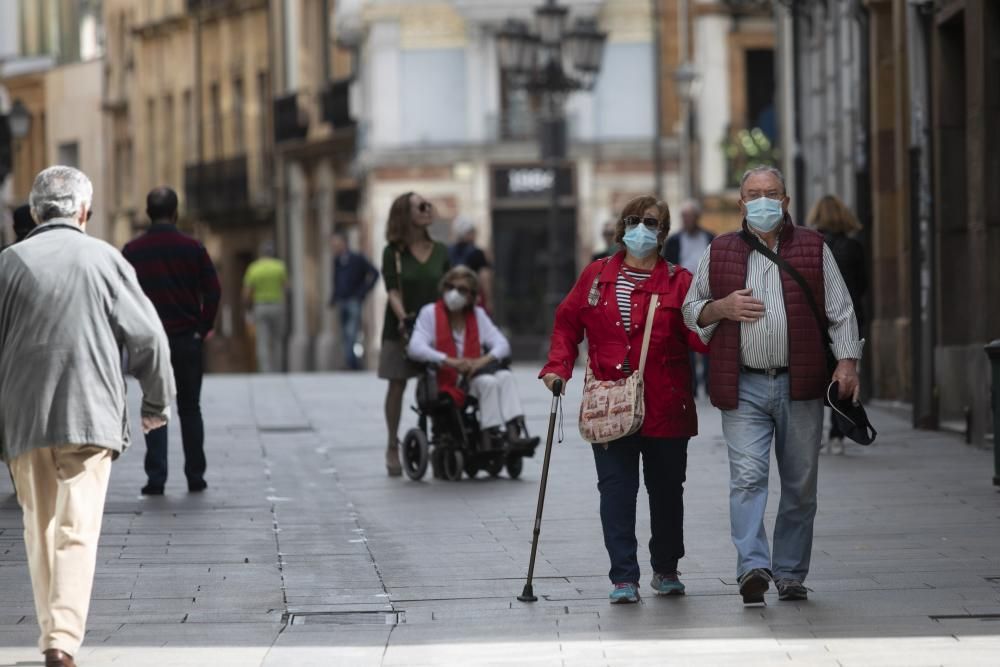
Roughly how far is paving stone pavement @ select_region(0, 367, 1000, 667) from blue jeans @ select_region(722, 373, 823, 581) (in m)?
0.25

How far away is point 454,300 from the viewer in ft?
51.4

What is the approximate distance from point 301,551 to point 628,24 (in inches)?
1333

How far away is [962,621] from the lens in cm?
924

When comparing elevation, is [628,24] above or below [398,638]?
above

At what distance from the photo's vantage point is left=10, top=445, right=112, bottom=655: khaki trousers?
8391mm

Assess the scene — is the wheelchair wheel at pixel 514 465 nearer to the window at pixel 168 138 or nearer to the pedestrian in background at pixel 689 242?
the pedestrian in background at pixel 689 242

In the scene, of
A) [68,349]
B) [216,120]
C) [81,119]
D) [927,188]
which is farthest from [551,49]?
[81,119]

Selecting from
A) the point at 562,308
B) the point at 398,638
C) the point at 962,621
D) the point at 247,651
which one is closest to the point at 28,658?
the point at 247,651

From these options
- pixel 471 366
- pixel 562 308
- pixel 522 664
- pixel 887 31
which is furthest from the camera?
pixel 887 31

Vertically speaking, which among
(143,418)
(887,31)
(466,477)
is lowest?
(466,477)

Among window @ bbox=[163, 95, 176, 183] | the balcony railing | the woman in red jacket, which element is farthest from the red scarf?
window @ bbox=[163, 95, 176, 183]

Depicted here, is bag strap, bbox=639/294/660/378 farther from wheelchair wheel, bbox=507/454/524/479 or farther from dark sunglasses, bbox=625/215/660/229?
wheelchair wheel, bbox=507/454/524/479

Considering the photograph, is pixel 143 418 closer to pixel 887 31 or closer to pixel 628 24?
pixel 887 31

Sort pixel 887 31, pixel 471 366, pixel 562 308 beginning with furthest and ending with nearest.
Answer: pixel 887 31
pixel 471 366
pixel 562 308
